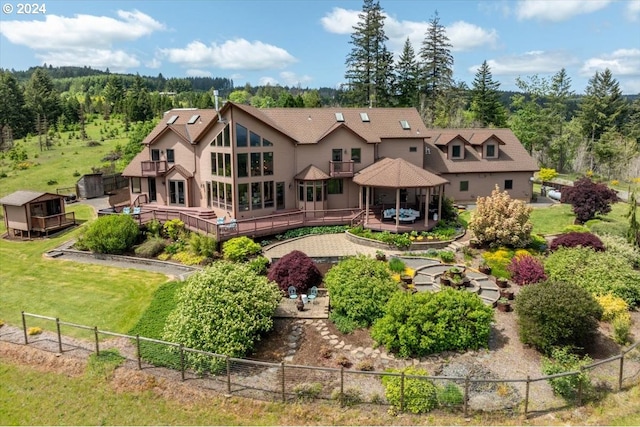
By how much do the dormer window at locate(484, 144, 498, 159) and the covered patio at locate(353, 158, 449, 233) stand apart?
8629mm

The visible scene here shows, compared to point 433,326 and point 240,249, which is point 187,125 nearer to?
Result: point 240,249

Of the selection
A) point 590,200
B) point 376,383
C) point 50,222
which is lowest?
point 376,383

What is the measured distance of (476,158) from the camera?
120 feet

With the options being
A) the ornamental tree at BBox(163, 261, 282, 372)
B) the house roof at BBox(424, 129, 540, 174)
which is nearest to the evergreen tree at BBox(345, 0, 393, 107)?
the house roof at BBox(424, 129, 540, 174)

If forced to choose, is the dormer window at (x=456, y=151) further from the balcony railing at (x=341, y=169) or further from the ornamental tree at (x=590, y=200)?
the balcony railing at (x=341, y=169)

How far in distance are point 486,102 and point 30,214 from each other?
55.8 meters

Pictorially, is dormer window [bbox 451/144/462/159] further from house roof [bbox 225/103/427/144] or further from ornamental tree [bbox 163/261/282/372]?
ornamental tree [bbox 163/261/282/372]

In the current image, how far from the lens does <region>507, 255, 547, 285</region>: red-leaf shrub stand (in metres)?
20.4

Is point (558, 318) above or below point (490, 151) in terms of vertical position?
below

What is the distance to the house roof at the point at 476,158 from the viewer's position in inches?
1398

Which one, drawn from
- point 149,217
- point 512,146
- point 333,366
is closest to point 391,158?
point 512,146

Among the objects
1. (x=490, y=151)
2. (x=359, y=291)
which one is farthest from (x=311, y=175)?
(x=490, y=151)

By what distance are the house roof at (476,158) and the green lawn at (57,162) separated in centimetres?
3371

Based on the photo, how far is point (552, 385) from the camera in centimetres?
1336
